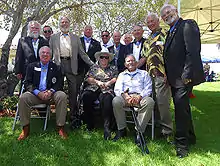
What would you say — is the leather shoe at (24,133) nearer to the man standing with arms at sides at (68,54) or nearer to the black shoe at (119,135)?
the man standing with arms at sides at (68,54)

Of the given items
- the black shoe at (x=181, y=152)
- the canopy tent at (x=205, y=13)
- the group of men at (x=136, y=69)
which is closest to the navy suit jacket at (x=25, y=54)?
the group of men at (x=136, y=69)

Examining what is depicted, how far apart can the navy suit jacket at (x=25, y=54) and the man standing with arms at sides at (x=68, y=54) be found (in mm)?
291

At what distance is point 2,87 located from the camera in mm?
6387

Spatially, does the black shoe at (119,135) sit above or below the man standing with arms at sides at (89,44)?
below

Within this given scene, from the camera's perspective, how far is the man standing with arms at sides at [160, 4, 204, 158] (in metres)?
3.31

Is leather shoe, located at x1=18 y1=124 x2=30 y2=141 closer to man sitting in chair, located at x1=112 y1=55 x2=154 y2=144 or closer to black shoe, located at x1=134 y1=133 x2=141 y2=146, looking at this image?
man sitting in chair, located at x1=112 y1=55 x2=154 y2=144

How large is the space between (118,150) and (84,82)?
1725mm

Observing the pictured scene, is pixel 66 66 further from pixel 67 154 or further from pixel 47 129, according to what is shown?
pixel 67 154

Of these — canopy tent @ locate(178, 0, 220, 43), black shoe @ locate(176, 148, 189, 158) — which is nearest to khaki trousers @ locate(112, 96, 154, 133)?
black shoe @ locate(176, 148, 189, 158)

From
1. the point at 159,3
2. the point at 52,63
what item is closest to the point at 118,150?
the point at 52,63

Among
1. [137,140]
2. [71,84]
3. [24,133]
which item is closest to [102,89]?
[71,84]

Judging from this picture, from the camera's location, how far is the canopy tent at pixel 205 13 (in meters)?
8.43

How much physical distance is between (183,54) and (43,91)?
2421mm

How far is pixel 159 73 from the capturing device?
4129 mm
